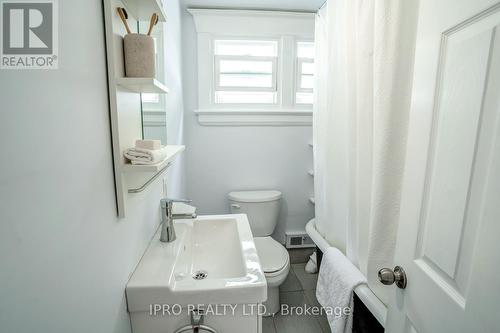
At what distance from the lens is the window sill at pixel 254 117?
7.18 ft

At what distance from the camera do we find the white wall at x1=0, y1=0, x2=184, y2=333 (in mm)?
383

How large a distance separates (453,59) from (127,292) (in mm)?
1140

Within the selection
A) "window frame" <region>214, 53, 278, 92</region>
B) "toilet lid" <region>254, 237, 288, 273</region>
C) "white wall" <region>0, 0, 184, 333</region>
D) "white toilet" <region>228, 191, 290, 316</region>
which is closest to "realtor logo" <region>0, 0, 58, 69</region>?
"white wall" <region>0, 0, 184, 333</region>

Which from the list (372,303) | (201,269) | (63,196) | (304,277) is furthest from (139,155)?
(304,277)

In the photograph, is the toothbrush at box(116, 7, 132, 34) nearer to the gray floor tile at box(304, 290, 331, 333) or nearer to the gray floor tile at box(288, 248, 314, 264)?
the gray floor tile at box(304, 290, 331, 333)

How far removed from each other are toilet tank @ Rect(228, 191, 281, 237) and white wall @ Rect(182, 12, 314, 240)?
0.16 metres

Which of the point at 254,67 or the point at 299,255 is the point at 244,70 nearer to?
the point at 254,67

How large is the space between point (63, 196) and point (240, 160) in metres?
1.84

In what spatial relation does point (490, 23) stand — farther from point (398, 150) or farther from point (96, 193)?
point (96, 193)

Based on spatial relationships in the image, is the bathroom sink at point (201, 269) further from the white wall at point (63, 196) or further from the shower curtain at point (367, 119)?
the shower curtain at point (367, 119)

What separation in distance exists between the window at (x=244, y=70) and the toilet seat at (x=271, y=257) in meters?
1.24

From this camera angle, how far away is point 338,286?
1.25m

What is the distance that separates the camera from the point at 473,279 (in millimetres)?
528

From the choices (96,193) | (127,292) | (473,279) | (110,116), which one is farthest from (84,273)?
(473,279)
